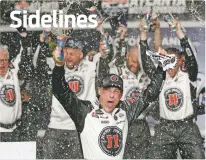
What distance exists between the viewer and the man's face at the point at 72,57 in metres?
4.09

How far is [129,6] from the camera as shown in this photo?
13.2ft

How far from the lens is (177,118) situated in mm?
4152

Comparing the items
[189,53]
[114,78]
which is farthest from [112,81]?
[189,53]

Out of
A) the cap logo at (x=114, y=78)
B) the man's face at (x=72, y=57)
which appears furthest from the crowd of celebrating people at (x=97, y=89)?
the cap logo at (x=114, y=78)

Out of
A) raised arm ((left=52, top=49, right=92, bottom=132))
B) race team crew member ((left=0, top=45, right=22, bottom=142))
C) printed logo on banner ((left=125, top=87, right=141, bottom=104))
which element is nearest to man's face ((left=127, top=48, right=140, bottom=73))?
printed logo on banner ((left=125, top=87, right=141, bottom=104))

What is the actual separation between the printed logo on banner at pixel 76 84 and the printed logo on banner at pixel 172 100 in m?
0.65

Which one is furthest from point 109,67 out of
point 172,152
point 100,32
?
point 172,152

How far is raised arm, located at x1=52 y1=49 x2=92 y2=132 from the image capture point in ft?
11.8

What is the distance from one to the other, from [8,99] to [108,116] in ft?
2.56

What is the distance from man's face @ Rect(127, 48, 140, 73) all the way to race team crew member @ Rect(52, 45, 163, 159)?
22 centimetres

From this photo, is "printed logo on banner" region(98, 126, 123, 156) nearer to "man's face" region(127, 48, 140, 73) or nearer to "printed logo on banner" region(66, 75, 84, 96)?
"printed logo on banner" region(66, 75, 84, 96)

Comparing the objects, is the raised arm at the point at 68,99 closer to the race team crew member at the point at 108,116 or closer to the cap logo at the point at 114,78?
the race team crew member at the point at 108,116

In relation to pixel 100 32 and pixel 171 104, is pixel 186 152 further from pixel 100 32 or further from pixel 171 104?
pixel 100 32

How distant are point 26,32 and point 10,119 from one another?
2.20 feet
